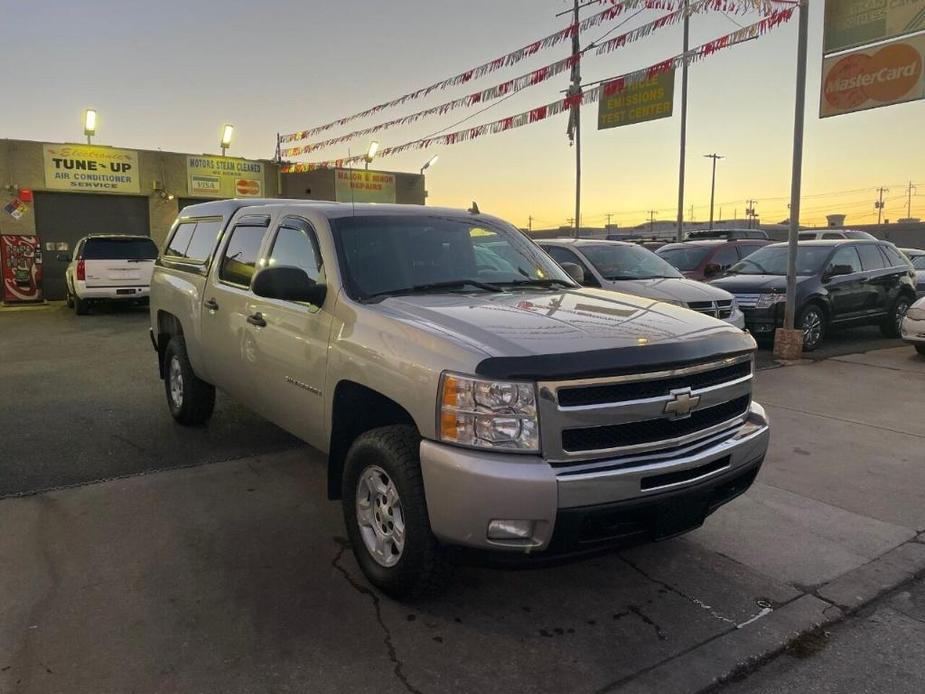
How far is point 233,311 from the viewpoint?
4.76m

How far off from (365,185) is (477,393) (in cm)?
2323

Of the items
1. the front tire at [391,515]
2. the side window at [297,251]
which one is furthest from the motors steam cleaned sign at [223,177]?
the front tire at [391,515]

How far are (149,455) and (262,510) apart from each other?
155cm

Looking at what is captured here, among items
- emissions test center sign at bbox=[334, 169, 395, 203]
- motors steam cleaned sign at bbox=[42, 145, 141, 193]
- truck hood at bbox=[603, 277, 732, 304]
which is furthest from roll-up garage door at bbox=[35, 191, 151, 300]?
truck hood at bbox=[603, 277, 732, 304]

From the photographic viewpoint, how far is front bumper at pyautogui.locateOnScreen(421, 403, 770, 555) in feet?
8.78

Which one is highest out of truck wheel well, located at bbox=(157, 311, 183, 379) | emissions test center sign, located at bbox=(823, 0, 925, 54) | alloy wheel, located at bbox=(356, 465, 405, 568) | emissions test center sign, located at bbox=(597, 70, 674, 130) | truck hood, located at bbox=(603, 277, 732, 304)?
emissions test center sign, located at bbox=(597, 70, 674, 130)

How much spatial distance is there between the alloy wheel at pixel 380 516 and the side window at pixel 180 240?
3694 mm

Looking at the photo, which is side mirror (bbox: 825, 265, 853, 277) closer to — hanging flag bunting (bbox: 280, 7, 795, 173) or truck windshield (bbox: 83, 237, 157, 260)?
hanging flag bunting (bbox: 280, 7, 795, 173)

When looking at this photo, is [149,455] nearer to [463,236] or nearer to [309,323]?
[309,323]

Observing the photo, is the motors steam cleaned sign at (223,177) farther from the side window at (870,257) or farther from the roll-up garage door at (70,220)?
the side window at (870,257)

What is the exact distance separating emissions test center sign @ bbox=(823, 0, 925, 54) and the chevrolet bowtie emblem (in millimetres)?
8777

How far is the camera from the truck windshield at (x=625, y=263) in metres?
9.47

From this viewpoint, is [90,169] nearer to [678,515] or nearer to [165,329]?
[165,329]

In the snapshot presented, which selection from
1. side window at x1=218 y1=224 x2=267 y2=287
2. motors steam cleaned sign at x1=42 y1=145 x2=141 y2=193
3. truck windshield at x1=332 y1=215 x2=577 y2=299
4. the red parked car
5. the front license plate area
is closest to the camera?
the front license plate area
